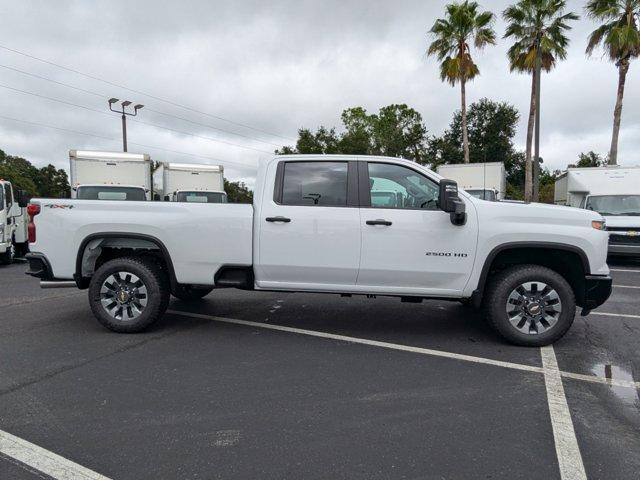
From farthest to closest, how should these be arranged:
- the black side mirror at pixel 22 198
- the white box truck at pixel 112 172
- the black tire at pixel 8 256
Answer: the white box truck at pixel 112 172
the black tire at pixel 8 256
the black side mirror at pixel 22 198

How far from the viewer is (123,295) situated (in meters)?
5.32

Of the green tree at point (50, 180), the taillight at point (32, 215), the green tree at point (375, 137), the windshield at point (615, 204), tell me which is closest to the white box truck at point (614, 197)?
the windshield at point (615, 204)

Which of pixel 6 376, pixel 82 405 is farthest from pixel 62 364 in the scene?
pixel 82 405

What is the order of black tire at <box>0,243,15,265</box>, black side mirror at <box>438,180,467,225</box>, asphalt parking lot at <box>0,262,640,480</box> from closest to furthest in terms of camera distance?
asphalt parking lot at <box>0,262,640,480</box> → black side mirror at <box>438,180,467,225</box> → black tire at <box>0,243,15,265</box>

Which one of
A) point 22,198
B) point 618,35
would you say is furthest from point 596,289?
point 618,35

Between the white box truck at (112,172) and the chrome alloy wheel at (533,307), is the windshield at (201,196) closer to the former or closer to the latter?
the white box truck at (112,172)

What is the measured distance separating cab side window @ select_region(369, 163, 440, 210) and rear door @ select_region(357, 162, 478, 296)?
0.03 ft

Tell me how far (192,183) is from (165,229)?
11.7 m

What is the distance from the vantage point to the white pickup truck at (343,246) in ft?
16.1

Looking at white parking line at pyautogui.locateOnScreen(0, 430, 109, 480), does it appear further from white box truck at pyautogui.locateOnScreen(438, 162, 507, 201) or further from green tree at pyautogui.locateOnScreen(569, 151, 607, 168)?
green tree at pyautogui.locateOnScreen(569, 151, 607, 168)

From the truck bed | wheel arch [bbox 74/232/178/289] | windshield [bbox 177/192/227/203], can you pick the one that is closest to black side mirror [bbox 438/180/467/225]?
the truck bed

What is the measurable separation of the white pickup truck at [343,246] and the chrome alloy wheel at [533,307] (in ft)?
0.03

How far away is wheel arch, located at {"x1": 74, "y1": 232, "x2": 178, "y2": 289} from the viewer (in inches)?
207

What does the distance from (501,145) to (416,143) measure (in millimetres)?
8479
